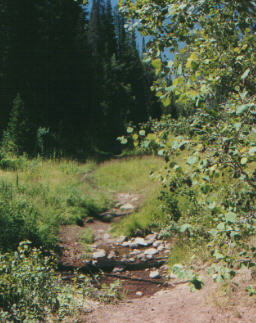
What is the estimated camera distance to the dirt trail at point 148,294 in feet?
12.0

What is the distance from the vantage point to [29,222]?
6242mm

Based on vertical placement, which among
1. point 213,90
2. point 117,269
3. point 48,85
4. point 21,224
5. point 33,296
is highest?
point 48,85

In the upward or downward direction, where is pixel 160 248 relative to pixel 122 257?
upward

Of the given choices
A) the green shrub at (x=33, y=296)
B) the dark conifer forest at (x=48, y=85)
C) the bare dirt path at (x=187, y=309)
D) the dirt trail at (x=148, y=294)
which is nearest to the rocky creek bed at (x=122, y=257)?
the dirt trail at (x=148, y=294)

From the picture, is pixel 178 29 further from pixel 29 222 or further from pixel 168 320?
pixel 29 222

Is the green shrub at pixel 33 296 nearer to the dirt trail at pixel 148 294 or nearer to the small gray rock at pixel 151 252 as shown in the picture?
the dirt trail at pixel 148 294

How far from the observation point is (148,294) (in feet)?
15.6

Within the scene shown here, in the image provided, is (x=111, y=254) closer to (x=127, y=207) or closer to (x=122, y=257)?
(x=122, y=257)

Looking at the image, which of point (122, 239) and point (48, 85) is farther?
point (48, 85)

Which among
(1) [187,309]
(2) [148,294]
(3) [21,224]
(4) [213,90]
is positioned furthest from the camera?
(3) [21,224]

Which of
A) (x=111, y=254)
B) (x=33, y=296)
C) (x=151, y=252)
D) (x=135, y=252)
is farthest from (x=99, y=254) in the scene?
(x=33, y=296)

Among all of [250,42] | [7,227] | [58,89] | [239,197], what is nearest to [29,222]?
[7,227]

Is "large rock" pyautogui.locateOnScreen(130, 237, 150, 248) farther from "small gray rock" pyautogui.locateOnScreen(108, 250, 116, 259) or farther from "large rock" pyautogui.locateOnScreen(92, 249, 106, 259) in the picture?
"large rock" pyautogui.locateOnScreen(92, 249, 106, 259)

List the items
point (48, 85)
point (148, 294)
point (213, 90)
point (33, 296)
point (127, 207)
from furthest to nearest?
point (48, 85), point (127, 207), point (148, 294), point (33, 296), point (213, 90)
